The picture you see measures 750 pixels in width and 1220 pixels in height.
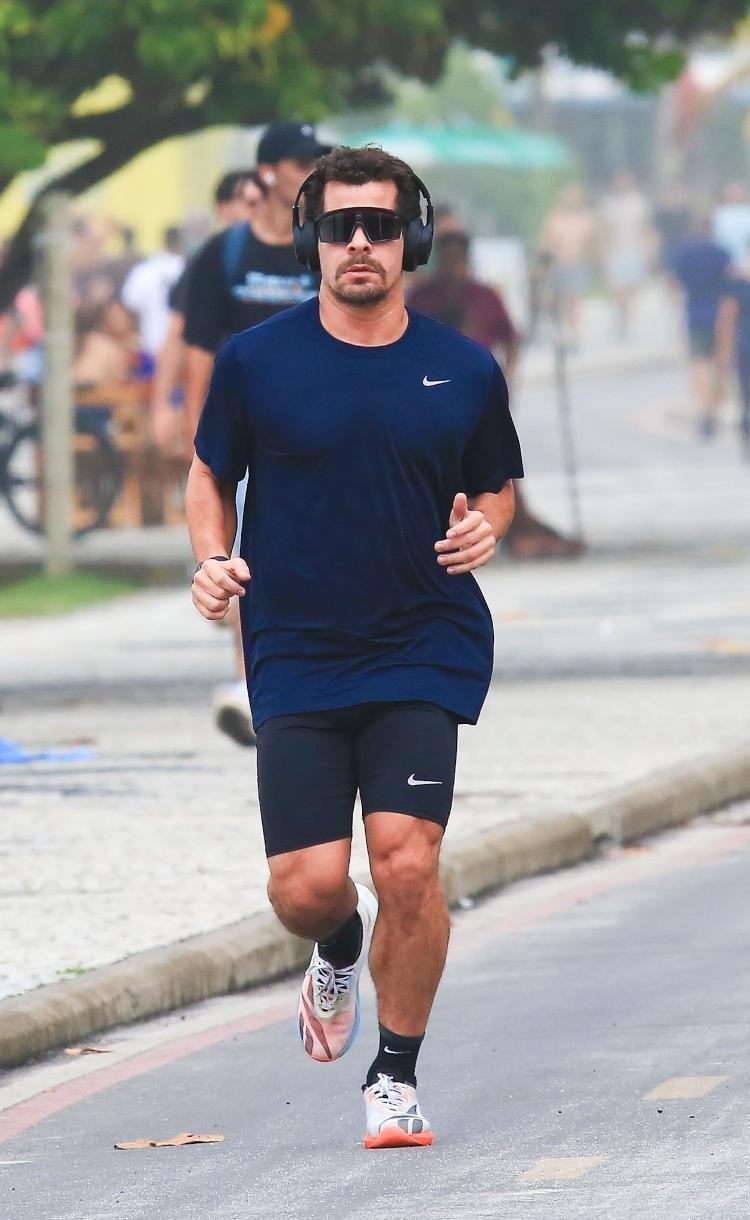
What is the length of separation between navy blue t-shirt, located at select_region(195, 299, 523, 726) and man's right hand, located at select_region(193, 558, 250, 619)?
10cm

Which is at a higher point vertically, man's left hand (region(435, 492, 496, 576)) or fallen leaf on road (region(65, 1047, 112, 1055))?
man's left hand (region(435, 492, 496, 576))

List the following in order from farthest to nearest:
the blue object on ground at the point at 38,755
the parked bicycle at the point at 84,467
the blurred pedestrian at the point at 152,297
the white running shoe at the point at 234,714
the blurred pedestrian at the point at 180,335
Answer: the blurred pedestrian at the point at 152,297, the parked bicycle at the point at 84,467, the blurred pedestrian at the point at 180,335, the blue object on ground at the point at 38,755, the white running shoe at the point at 234,714

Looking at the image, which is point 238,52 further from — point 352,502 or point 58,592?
point 352,502

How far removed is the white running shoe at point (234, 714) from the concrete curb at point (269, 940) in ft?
5.06

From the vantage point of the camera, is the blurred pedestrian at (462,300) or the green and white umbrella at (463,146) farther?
the green and white umbrella at (463,146)

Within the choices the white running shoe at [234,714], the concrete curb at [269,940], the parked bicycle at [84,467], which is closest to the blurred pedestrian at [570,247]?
the parked bicycle at [84,467]

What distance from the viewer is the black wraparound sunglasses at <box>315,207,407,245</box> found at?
6.49 m

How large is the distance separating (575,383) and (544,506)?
732 inches

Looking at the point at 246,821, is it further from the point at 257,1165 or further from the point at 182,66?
the point at 182,66


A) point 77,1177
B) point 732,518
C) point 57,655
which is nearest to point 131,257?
point 732,518

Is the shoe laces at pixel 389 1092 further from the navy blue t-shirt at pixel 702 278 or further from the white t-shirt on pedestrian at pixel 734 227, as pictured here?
the white t-shirt on pedestrian at pixel 734 227

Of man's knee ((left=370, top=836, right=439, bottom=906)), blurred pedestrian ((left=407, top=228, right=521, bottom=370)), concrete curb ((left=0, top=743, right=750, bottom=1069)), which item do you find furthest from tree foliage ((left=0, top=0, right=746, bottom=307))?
man's knee ((left=370, top=836, right=439, bottom=906))

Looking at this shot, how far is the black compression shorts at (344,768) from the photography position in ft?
21.3

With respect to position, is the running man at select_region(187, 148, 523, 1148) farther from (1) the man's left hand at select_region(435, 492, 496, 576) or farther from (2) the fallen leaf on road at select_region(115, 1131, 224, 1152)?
(2) the fallen leaf on road at select_region(115, 1131, 224, 1152)
